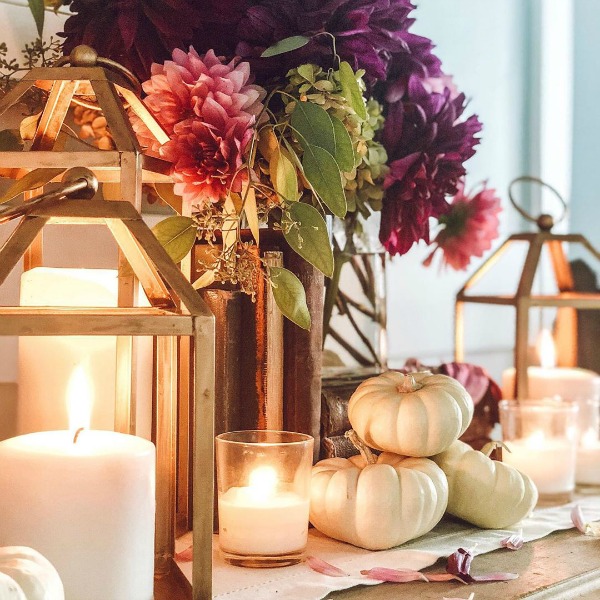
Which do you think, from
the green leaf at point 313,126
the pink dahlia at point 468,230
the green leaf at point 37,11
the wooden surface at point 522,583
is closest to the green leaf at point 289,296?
the green leaf at point 313,126

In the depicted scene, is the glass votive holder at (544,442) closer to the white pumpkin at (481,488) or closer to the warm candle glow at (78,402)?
the white pumpkin at (481,488)

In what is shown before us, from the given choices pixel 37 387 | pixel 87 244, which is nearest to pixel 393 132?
pixel 87 244

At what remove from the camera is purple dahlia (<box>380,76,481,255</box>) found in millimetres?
876

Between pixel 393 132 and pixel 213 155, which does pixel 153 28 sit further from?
pixel 393 132

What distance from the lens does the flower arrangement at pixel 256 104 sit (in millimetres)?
649

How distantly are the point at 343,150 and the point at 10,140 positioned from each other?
32cm

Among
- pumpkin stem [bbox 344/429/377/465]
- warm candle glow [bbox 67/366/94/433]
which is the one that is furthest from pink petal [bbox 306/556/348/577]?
warm candle glow [bbox 67/366/94/433]

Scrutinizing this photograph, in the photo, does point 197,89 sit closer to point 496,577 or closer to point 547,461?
point 496,577

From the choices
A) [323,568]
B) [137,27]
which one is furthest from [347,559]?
[137,27]

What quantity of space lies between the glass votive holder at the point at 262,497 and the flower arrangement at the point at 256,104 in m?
0.12

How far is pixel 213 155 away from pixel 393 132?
12.1 inches

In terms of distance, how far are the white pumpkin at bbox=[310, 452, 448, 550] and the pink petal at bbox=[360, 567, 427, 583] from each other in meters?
0.05

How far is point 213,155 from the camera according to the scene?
641 millimetres

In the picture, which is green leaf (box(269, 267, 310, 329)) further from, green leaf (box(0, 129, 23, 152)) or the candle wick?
green leaf (box(0, 129, 23, 152))
